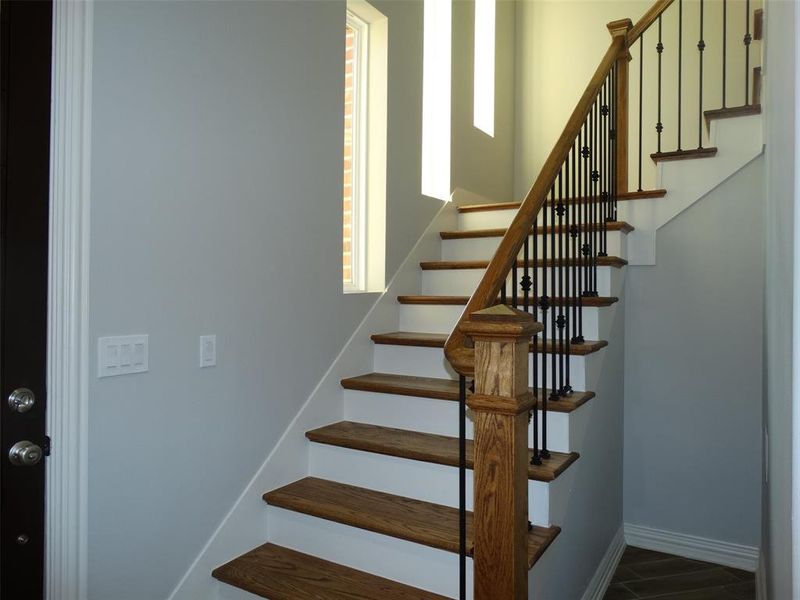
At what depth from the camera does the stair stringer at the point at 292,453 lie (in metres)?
2.19

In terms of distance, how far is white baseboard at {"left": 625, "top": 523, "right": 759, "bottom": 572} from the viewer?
117 inches

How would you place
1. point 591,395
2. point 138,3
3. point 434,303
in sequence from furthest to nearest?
point 434,303 → point 591,395 → point 138,3

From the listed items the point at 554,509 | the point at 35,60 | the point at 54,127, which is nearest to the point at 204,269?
the point at 54,127

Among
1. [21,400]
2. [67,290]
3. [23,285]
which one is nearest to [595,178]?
[67,290]

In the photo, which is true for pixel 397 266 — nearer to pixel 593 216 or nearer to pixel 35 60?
pixel 593 216

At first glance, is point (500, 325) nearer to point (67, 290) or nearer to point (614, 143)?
point (67, 290)

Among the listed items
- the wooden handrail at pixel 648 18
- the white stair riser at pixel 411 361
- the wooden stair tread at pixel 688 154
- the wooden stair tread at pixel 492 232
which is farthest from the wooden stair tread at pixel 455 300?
the wooden handrail at pixel 648 18

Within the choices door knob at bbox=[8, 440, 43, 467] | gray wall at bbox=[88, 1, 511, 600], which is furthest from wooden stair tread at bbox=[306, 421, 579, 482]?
door knob at bbox=[8, 440, 43, 467]

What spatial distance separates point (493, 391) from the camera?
146cm

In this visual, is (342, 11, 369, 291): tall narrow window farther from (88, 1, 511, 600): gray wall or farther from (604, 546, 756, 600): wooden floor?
(604, 546, 756, 600): wooden floor

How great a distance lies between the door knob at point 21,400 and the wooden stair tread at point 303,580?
3.21ft

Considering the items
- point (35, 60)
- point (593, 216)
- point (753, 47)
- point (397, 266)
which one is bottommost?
point (397, 266)

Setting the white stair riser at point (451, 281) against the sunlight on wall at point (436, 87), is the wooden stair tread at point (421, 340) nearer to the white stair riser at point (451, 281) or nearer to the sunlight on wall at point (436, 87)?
the white stair riser at point (451, 281)

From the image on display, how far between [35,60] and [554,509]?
2.21 m
